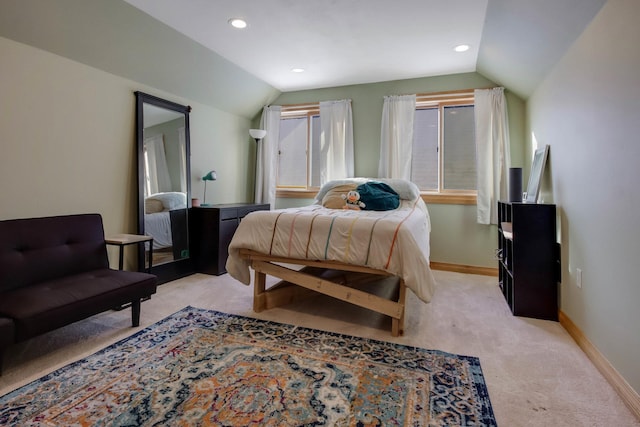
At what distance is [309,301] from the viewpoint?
2.96 m

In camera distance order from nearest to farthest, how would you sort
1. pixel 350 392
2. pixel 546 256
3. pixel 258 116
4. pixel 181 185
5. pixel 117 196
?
1. pixel 350 392
2. pixel 546 256
3. pixel 117 196
4. pixel 181 185
5. pixel 258 116

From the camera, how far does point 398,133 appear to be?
421 centimetres

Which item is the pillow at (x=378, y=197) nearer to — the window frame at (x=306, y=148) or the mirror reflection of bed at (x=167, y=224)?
the window frame at (x=306, y=148)

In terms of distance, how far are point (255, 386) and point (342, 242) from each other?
40.7 inches

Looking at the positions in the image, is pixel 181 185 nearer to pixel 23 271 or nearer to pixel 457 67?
pixel 23 271

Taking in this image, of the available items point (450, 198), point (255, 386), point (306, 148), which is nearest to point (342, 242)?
point (255, 386)

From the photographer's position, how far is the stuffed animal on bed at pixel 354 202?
3354 mm

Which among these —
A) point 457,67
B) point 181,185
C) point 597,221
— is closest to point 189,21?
point 181,185

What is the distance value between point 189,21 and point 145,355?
267 cm

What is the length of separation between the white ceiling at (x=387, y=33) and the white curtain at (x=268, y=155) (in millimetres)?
929

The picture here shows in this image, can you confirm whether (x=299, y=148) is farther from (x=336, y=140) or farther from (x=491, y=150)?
(x=491, y=150)

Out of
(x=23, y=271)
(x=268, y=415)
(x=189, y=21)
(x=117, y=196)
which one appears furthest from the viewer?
(x=117, y=196)

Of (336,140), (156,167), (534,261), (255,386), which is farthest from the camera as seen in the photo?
(336,140)

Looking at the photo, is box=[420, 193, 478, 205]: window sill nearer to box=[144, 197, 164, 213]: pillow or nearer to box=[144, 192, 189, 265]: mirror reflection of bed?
box=[144, 192, 189, 265]: mirror reflection of bed
